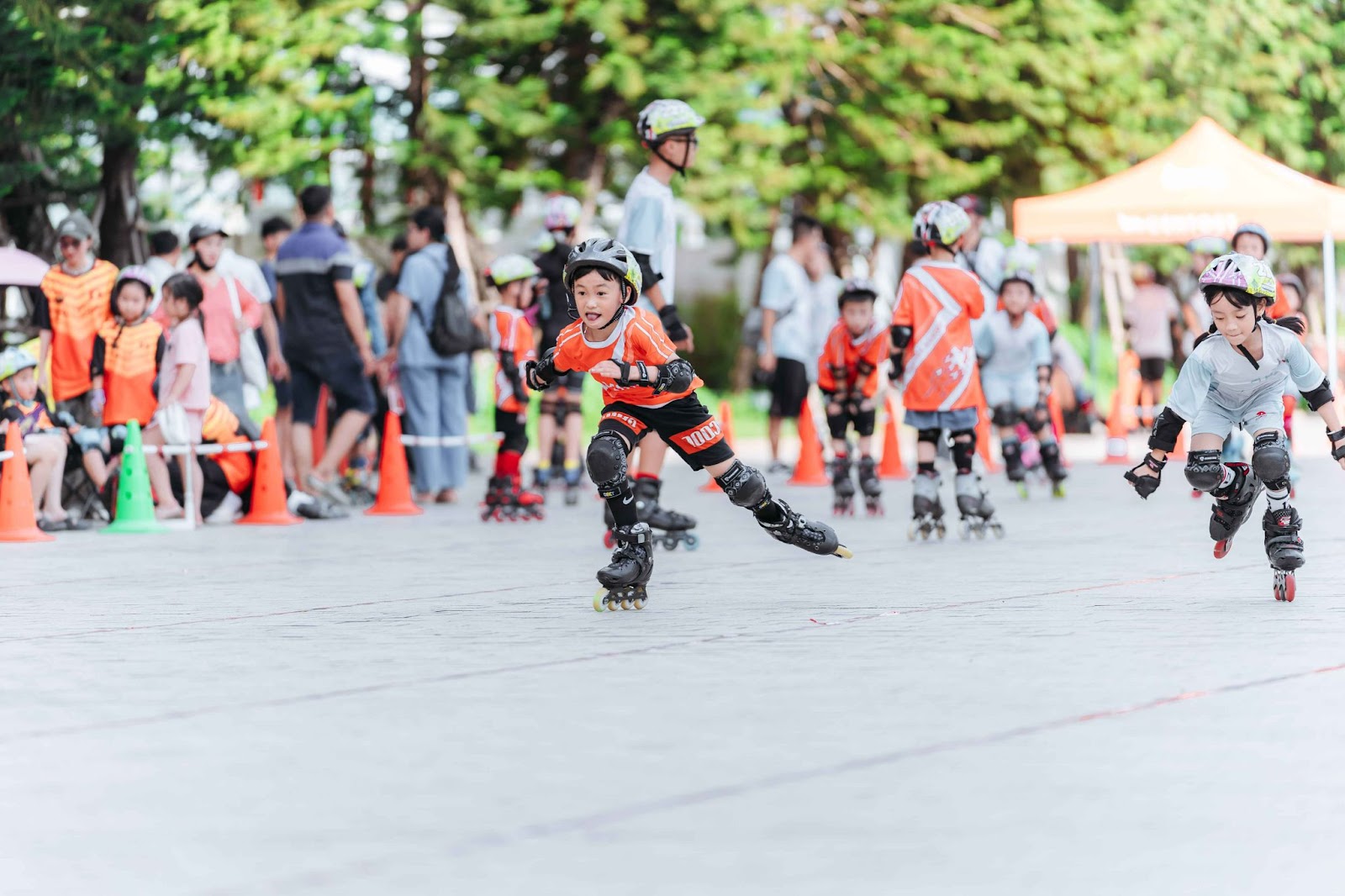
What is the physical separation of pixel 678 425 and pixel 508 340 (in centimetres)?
543

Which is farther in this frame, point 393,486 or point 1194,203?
point 1194,203

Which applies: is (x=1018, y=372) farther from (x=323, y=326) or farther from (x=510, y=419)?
(x=323, y=326)

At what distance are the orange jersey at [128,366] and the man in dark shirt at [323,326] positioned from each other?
139cm

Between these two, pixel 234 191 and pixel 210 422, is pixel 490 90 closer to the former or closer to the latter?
pixel 234 191

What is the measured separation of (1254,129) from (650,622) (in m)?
27.3

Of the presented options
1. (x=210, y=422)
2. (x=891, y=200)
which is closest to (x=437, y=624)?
(x=210, y=422)

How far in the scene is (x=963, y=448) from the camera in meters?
11.7

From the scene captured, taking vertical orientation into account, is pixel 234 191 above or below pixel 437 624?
above

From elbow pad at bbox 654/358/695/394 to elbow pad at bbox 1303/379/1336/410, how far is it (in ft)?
8.42

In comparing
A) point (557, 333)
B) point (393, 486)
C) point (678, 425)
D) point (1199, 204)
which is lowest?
point (393, 486)

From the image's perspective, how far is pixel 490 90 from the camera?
25.6 m

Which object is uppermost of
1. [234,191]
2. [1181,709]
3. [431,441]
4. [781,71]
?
[781,71]

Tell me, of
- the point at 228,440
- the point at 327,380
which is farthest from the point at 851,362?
the point at 228,440

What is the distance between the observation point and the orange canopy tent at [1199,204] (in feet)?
63.5
